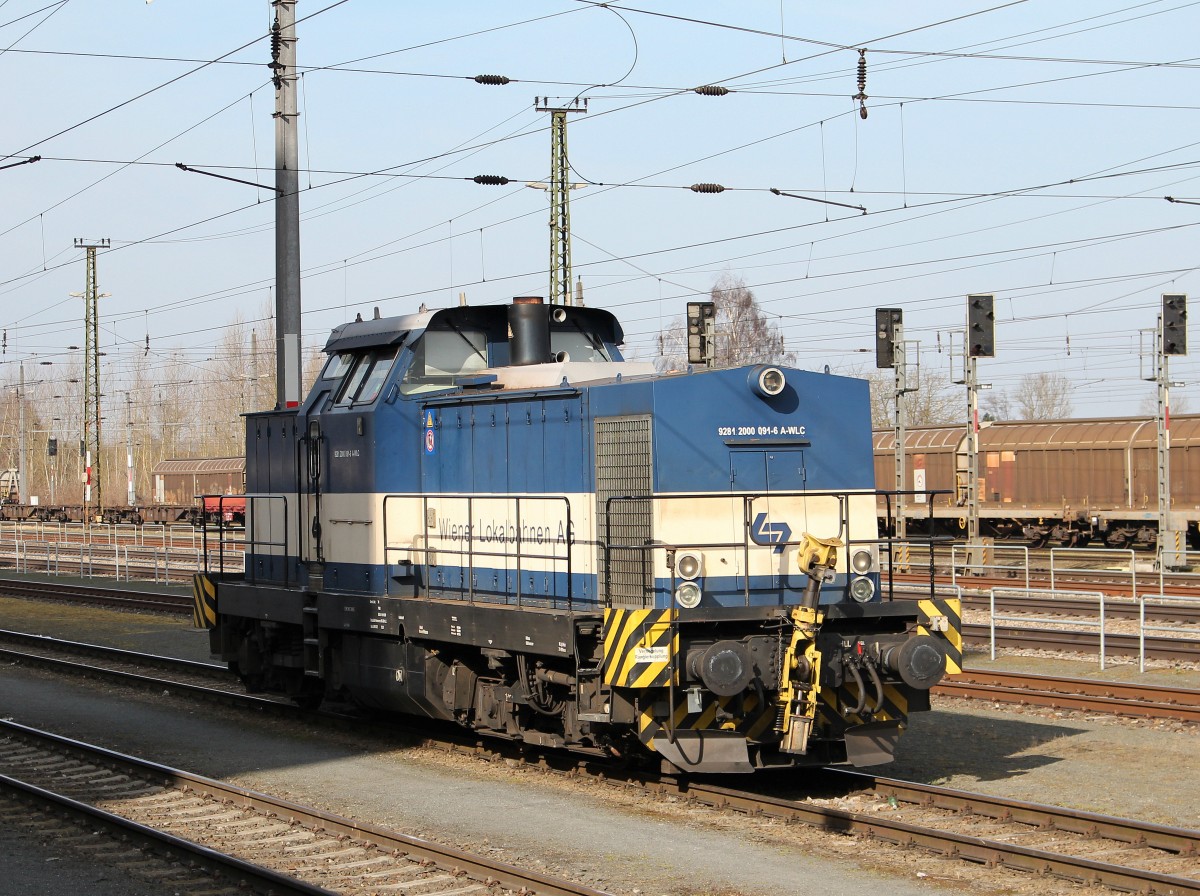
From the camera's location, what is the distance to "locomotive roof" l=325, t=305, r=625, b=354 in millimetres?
10953

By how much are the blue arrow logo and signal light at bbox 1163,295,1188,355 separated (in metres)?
15.3

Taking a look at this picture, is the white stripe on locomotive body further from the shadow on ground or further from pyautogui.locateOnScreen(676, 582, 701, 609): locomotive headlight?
the shadow on ground

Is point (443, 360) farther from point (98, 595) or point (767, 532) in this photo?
point (98, 595)

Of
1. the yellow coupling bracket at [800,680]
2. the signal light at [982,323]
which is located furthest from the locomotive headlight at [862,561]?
the signal light at [982,323]

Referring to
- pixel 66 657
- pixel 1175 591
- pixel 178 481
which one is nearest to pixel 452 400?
pixel 66 657

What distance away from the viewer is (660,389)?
8.89m

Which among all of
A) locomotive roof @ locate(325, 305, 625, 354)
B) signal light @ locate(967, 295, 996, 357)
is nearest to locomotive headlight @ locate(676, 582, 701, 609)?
locomotive roof @ locate(325, 305, 625, 354)

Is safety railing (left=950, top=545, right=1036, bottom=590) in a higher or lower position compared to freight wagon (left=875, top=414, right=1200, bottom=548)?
lower

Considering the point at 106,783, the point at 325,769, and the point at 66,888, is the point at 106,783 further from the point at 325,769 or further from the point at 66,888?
the point at 66,888

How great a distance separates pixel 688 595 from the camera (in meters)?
8.63

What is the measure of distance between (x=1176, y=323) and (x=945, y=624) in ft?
49.5

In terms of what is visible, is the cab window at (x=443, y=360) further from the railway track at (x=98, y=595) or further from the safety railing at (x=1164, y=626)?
the railway track at (x=98, y=595)

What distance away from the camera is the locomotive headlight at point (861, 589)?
30.5 ft

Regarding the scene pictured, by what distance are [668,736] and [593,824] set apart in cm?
72
